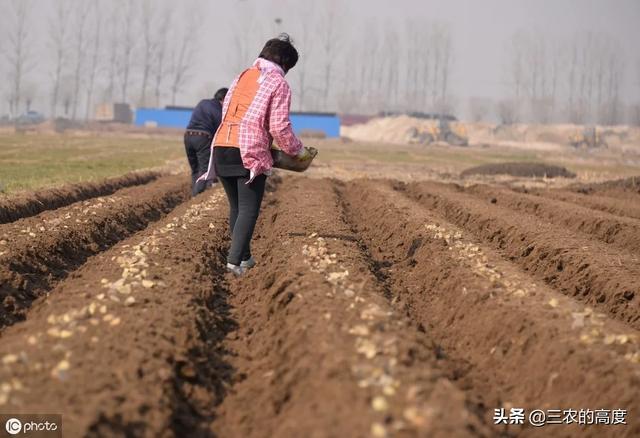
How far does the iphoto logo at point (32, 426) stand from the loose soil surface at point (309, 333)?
0.17 feet

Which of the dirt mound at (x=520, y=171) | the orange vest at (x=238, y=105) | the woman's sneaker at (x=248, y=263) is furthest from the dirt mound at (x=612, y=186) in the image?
the orange vest at (x=238, y=105)

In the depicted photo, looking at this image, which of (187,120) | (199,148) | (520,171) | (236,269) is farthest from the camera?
(187,120)

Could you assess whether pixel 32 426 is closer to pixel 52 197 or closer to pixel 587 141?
pixel 52 197

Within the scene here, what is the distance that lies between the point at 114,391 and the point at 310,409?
1.01 meters

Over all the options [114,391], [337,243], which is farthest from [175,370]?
[337,243]

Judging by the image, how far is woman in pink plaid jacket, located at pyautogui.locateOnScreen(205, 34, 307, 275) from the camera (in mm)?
6230

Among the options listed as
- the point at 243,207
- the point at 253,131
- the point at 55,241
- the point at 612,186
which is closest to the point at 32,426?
the point at 243,207

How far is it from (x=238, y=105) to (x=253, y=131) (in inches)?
12.4

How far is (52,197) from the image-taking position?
37.8ft

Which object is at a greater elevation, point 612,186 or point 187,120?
point 187,120

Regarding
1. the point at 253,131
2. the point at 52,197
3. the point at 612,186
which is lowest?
the point at 52,197

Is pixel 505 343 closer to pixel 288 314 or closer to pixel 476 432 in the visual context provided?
pixel 288 314

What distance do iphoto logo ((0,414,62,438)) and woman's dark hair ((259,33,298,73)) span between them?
13.9 feet

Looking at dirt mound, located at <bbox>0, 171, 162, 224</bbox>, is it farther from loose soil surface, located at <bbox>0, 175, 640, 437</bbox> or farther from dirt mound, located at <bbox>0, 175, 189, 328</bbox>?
loose soil surface, located at <bbox>0, 175, 640, 437</bbox>
